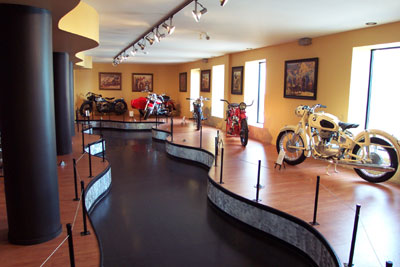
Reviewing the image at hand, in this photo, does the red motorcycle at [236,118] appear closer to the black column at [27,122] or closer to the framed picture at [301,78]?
the framed picture at [301,78]

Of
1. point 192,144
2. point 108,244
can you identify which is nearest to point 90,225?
point 108,244

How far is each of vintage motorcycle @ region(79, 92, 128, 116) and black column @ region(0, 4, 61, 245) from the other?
1268 centimetres

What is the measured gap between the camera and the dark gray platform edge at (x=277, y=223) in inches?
132

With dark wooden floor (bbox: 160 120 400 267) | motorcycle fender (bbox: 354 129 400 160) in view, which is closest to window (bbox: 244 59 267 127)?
dark wooden floor (bbox: 160 120 400 267)

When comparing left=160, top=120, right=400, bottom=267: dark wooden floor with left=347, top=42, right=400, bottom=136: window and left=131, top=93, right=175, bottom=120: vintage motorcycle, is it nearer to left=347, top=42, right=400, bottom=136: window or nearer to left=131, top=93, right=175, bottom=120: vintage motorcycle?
left=347, top=42, right=400, bottom=136: window

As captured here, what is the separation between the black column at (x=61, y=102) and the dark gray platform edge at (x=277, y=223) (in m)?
3.70

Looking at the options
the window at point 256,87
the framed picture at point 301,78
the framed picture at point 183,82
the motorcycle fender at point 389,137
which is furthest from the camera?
the framed picture at point 183,82

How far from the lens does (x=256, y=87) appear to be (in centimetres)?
1048

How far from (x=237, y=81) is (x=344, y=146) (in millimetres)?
5770

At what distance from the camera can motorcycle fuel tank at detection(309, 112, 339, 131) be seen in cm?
561

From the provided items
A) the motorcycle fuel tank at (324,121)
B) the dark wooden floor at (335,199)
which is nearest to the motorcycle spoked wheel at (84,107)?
the dark wooden floor at (335,199)

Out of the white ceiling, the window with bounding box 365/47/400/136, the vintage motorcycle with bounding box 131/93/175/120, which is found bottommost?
the vintage motorcycle with bounding box 131/93/175/120

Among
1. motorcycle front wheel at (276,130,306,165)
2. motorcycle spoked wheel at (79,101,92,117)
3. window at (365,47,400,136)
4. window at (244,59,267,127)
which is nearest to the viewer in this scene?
window at (365,47,400,136)

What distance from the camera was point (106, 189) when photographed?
590 cm
